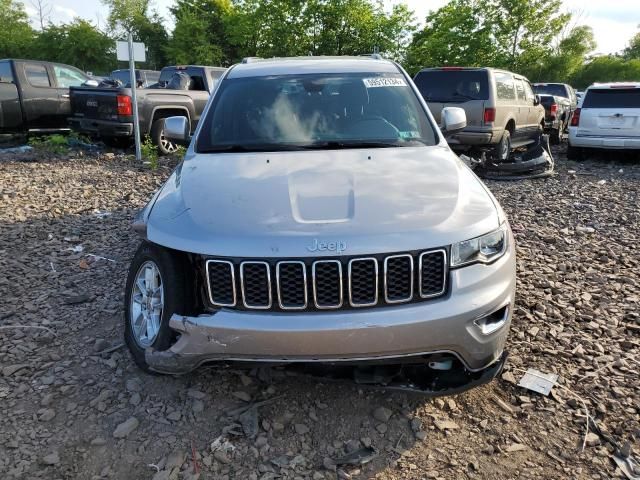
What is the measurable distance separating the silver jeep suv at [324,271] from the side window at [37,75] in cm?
1021

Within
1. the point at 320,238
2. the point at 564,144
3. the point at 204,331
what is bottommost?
the point at 564,144

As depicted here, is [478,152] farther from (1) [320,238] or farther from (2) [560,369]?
(1) [320,238]

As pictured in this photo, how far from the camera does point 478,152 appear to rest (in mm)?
10484

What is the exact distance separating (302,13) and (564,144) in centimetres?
2130

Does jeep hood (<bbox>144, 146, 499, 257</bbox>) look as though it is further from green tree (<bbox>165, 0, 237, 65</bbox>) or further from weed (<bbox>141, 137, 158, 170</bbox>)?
green tree (<bbox>165, 0, 237, 65</bbox>)

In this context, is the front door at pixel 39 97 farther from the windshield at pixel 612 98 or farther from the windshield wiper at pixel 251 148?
the windshield at pixel 612 98

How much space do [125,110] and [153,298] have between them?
837cm

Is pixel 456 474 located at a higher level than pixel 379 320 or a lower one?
lower

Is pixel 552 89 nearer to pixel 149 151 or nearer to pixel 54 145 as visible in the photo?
pixel 149 151

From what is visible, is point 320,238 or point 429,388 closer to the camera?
point 320,238

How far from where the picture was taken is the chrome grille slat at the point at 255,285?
2.40m

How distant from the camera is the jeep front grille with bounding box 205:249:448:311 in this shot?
94.0 inches

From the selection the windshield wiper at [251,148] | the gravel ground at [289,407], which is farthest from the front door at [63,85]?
the windshield wiper at [251,148]

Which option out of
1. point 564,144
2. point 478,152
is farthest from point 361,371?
point 564,144
